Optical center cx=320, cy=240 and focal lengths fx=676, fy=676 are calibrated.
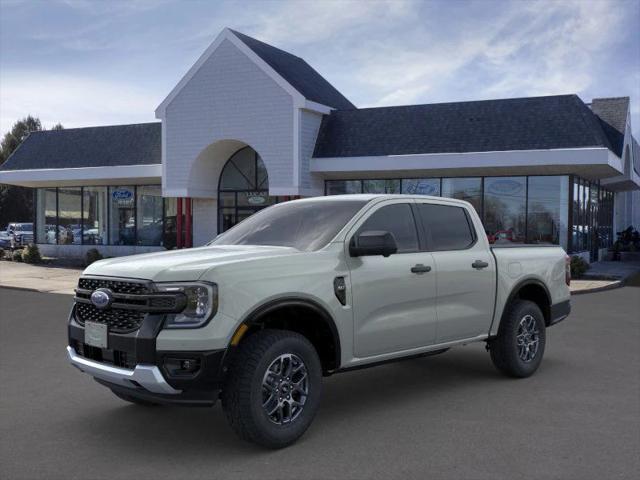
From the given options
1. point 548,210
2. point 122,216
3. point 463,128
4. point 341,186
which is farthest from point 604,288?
point 122,216

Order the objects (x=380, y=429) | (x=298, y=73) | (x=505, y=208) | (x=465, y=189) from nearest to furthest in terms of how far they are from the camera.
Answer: (x=380, y=429) < (x=505, y=208) < (x=465, y=189) < (x=298, y=73)

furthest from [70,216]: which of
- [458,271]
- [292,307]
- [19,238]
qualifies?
[292,307]

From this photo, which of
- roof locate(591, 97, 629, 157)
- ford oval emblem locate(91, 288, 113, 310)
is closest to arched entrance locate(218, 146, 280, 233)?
roof locate(591, 97, 629, 157)

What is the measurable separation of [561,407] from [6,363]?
633 centimetres

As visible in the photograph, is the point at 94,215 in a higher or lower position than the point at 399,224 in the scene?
higher

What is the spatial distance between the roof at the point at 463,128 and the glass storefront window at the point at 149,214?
326 inches

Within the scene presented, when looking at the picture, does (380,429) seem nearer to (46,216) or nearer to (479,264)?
(479,264)

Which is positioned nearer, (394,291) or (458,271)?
(394,291)

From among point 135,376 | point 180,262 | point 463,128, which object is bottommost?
point 135,376

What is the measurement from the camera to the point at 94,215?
3002 centimetres

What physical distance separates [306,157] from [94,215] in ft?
38.8

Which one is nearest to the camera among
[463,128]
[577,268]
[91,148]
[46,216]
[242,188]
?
[577,268]

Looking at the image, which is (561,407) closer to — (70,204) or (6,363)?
(6,363)

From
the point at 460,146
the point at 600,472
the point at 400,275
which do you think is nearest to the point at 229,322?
the point at 400,275
